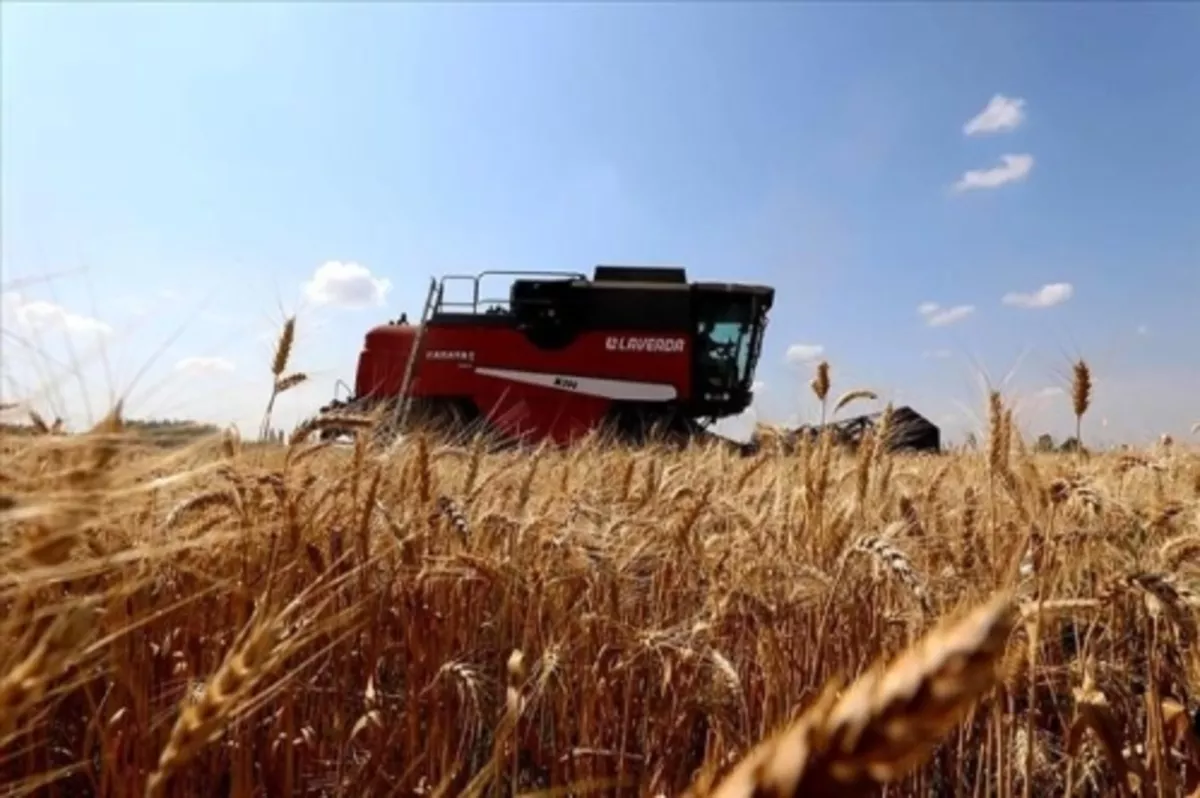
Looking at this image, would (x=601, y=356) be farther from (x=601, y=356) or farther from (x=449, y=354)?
(x=449, y=354)

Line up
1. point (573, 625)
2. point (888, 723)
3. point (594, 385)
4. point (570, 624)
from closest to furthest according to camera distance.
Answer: point (888, 723)
point (570, 624)
point (573, 625)
point (594, 385)

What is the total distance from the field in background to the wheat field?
10 millimetres

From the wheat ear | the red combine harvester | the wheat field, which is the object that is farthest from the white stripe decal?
the wheat ear

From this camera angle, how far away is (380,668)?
7.45ft

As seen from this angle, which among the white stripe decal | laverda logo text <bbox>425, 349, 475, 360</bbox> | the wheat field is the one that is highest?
laverda logo text <bbox>425, 349, 475, 360</bbox>

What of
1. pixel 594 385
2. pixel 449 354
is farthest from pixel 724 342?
pixel 449 354

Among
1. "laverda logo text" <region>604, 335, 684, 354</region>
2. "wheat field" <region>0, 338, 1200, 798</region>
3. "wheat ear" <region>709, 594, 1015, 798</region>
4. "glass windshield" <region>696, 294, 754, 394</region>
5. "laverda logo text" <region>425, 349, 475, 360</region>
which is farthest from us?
"laverda logo text" <region>425, 349, 475, 360</region>

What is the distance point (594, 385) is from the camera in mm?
15258

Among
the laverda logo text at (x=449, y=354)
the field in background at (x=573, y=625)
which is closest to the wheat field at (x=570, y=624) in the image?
the field in background at (x=573, y=625)

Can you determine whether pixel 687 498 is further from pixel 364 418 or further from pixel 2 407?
pixel 2 407

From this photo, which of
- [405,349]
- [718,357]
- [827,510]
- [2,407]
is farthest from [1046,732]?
[405,349]

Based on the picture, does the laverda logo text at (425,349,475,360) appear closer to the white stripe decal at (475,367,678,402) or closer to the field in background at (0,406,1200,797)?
the white stripe decal at (475,367,678,402)

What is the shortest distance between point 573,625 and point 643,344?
12824 millimetres

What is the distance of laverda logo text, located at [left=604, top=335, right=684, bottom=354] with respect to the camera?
14914mm
